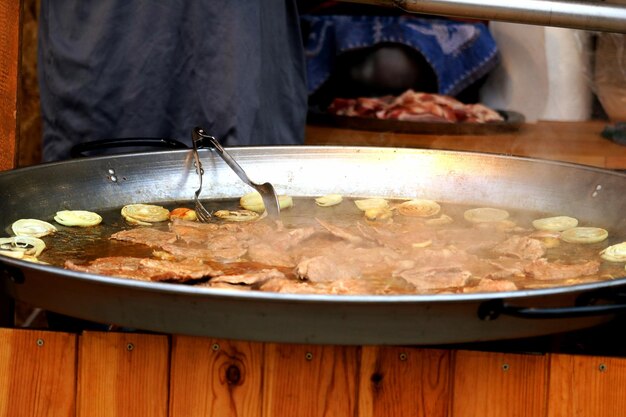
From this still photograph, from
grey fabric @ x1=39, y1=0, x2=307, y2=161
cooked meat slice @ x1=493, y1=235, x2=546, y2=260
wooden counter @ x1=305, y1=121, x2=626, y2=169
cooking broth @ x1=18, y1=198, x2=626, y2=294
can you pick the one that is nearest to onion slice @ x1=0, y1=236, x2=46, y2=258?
cooking broth @ x1=18, y1=198, x2=626, y2=294

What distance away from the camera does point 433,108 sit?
468cm

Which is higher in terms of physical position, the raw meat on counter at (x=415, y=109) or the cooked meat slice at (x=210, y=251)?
the raw meat on counter at (x=415, y=109)

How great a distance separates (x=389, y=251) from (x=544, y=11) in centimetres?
69

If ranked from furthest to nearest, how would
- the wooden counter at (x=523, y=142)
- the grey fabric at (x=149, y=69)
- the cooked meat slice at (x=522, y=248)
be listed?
the wooden counter at (x=523, y=142), the grey fabric at (x=149, y=69), the cooked meat slice at (x=522, y=248)

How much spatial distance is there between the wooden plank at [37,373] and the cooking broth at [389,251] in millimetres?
222

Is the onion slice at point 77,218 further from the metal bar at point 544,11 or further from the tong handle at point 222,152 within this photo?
the metal bar at point 544,11

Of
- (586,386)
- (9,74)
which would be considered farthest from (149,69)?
(586,386)

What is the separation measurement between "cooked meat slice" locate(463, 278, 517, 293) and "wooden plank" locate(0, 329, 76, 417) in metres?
0.91

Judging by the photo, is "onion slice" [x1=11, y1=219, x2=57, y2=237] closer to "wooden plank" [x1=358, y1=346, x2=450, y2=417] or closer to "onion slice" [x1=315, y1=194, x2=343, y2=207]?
"onion slice" [x1=315, y1=194, x2=343, y2=207]

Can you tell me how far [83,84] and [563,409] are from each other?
7.60 ft

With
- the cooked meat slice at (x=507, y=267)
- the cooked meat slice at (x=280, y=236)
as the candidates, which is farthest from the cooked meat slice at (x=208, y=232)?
the cooked meat slice at (x=507, y=267)

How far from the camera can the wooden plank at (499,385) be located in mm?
2049

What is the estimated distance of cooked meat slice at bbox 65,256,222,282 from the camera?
2.06 meters

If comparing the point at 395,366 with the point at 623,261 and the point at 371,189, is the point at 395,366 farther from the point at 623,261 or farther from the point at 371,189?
the point at 371,189
